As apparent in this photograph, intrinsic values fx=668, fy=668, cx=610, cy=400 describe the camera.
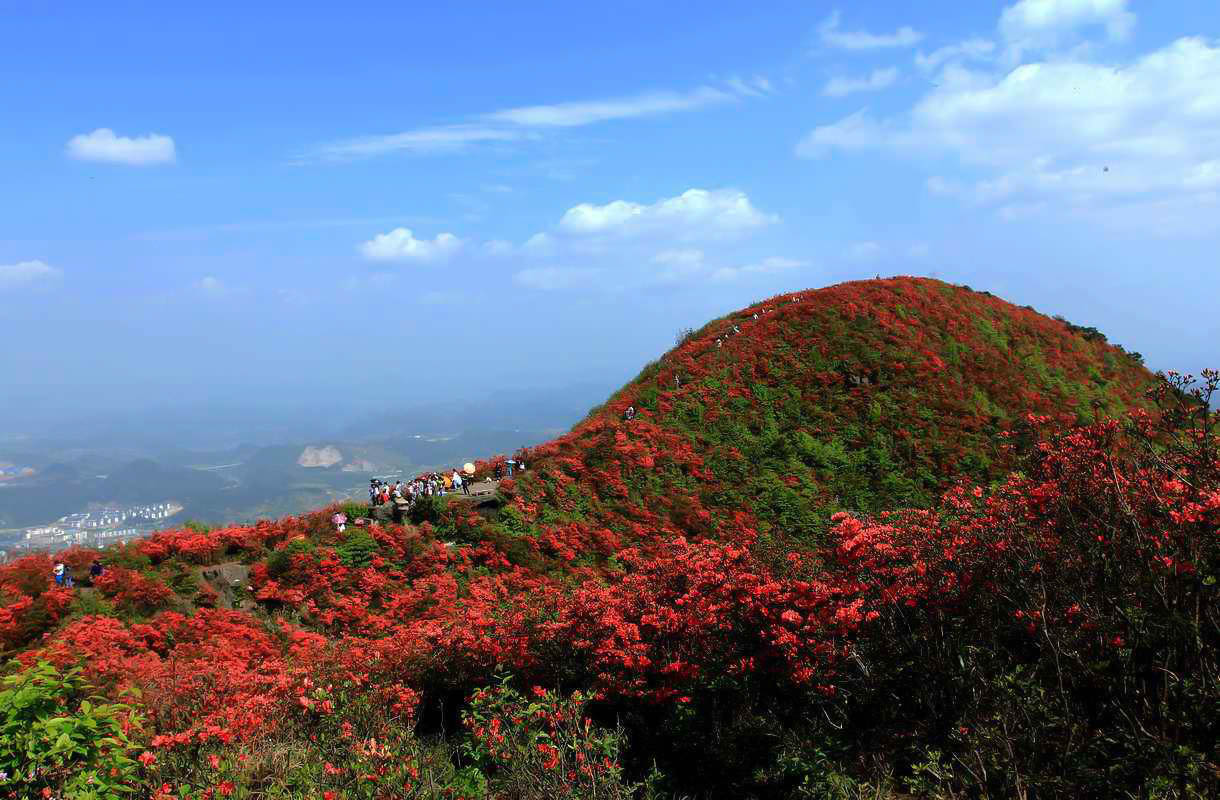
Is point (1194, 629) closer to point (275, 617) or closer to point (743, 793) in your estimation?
point (743, 793)

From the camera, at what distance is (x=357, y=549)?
19359 mm

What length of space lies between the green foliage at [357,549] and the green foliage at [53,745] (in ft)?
40.0

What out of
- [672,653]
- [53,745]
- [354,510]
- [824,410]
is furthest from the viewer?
[824,410]

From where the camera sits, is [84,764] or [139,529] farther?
[139,529]

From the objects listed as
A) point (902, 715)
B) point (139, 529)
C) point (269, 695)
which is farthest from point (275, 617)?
point (139, 529)

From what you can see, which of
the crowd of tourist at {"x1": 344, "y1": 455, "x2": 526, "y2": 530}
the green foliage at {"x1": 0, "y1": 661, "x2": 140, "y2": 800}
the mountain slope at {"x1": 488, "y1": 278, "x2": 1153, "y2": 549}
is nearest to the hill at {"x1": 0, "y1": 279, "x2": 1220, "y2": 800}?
the green foliage at {"x1": 0, "y1": 661, "x2": 140, "y2": 800}

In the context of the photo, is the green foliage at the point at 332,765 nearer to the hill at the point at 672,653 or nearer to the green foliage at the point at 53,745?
the hill at the point at 672,653

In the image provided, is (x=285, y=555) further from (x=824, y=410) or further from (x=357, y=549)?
(x=824, y=410)

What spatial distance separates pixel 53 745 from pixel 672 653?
746 centimetres

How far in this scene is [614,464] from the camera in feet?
82.0

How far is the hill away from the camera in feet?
21.7

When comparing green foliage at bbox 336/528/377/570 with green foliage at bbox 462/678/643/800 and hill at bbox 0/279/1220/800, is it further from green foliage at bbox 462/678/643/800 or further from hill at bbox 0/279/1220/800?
green foliage at bbox 462/678/643/800

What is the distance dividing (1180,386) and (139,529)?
218774mm

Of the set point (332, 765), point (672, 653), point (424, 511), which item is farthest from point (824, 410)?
point (332, 765)
